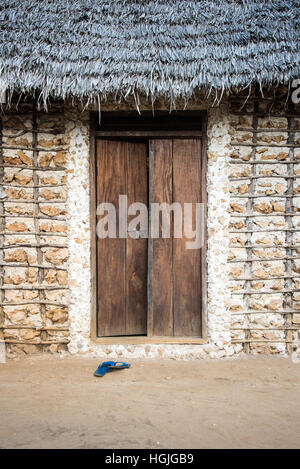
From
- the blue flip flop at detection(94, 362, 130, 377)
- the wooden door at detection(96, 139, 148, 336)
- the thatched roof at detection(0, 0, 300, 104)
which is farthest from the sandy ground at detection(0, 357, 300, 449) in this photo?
the thatched roof at detection(0, 0, 300, 104)

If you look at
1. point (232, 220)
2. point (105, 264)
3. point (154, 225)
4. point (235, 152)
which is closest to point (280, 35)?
point (235, 152)

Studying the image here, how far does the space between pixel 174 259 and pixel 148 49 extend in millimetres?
1923

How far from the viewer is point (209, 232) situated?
137 inches

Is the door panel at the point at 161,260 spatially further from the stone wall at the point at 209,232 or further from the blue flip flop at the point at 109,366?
the blue flip flop at the point at 109,366

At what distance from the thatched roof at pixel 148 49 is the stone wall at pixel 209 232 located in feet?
1.23

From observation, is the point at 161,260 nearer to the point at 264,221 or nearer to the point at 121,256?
the point at 121,256

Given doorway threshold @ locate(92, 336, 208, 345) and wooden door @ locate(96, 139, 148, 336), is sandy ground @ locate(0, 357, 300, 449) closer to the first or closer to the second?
doorway threshold @ locate(92, 336, 208, 345)

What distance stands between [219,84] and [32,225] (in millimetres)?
2115

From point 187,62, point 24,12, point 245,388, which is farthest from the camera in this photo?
point 24,12

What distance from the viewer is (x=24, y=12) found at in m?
3.38

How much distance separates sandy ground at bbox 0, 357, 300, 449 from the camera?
2.16 m

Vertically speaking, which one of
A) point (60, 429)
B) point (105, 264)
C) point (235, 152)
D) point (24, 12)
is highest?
point (24, 12)

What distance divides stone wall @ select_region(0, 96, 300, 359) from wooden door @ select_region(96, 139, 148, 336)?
0.65ft

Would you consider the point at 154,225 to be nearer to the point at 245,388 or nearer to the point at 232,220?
the point at 232,220
